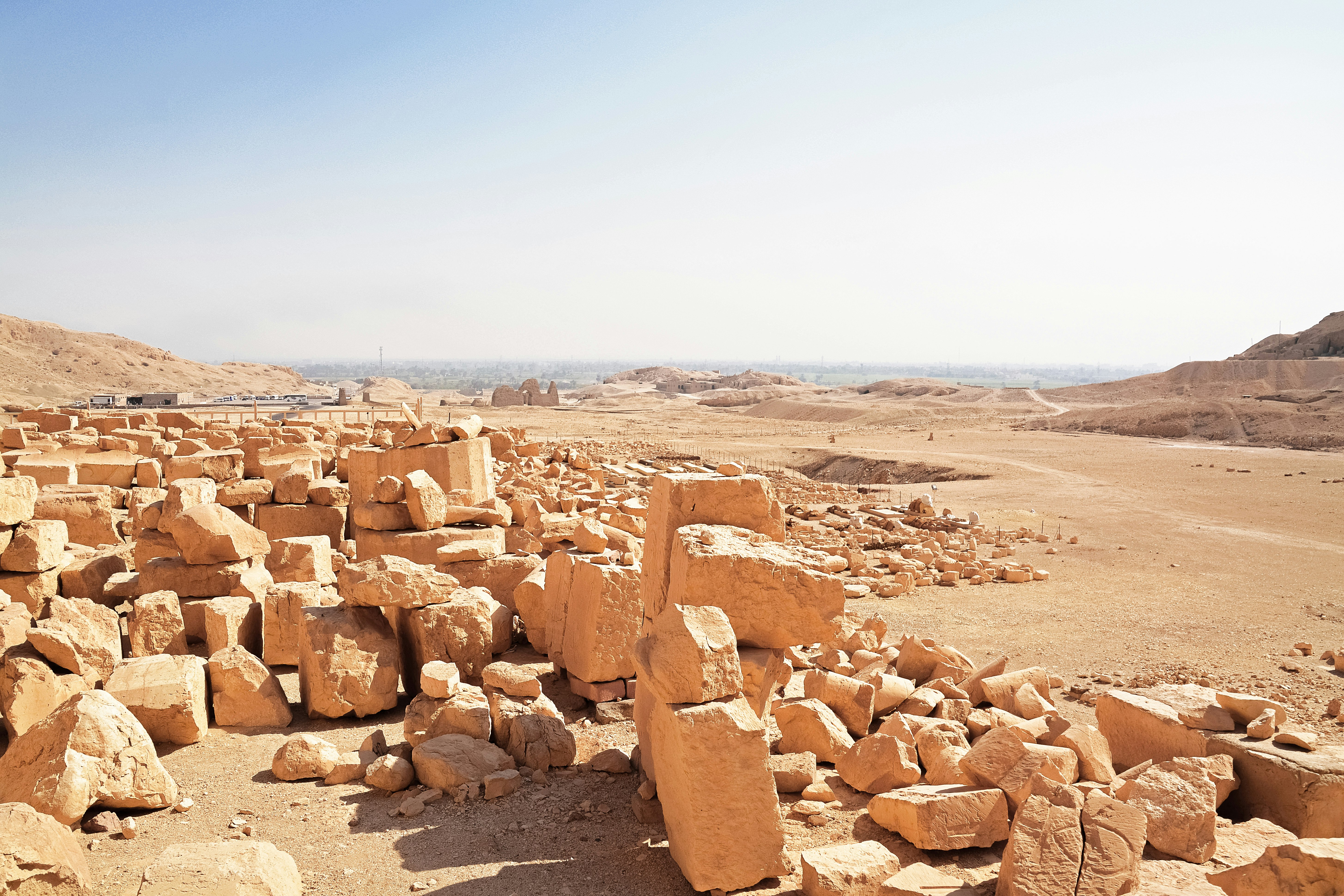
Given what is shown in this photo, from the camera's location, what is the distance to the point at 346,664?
18.0 ft

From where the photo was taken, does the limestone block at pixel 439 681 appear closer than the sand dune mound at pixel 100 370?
Yes

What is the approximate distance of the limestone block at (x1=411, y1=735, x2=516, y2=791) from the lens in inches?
181

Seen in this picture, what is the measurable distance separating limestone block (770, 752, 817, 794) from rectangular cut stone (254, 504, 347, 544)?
6657 mm

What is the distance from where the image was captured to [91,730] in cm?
417

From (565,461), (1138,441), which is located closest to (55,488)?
(565,461)

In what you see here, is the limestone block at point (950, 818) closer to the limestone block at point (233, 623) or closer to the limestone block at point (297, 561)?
the limestone block at point (233, 623)

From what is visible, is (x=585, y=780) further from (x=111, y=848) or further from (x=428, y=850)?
(x=111, y=848)

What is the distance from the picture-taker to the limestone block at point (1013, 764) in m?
4.19

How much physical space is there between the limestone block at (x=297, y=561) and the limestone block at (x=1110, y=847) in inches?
267

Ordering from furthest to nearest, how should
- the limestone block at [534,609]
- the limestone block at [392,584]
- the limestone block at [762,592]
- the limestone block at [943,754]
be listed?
the limestone block at [534,609] → the limestone block at [392,584] → the limestone block at [943,754] → the limestone block at [762,592]

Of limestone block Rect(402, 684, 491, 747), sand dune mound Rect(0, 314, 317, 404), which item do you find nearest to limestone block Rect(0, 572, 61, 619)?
limestone block Rect(402, 684, 491, 747)

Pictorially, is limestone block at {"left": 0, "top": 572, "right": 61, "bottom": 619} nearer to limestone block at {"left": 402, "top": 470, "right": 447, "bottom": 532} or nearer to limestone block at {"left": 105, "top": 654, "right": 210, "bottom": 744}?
limestone block at {"left": 105, "top": 654, "right": 210, "bottom": 744}

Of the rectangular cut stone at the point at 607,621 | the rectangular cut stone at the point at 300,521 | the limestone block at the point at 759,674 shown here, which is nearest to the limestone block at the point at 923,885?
the limestone block at the point at 759,674

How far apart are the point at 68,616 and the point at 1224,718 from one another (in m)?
7.87
